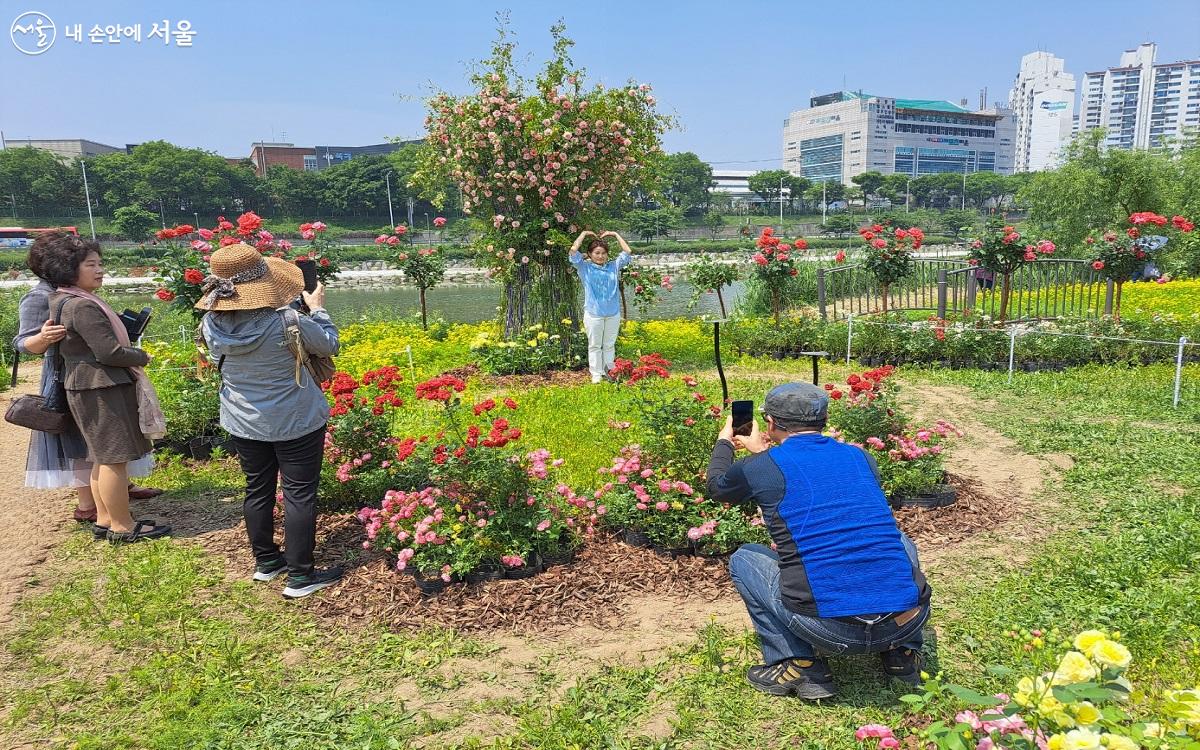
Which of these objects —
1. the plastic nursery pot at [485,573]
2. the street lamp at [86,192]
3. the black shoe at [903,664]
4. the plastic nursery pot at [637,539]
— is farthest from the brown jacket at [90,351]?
the street lamp at [86,192]

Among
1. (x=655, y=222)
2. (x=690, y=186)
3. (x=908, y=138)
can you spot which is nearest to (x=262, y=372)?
(x=655, y=222)

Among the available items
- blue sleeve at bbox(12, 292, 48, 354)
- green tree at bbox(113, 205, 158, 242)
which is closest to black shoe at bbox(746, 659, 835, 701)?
blue sleeve at bbox(12, 292, 48, 354)

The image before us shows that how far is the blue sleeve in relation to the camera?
4035mm

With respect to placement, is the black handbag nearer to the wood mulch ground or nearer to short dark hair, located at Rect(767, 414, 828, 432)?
the wood mulch ground

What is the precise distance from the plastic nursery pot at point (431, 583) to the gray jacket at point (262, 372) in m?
0.90

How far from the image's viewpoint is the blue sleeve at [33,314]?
404cm

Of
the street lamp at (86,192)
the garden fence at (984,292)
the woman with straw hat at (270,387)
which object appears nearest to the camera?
the woman with straw hat at (270,387)

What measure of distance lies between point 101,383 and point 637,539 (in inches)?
122

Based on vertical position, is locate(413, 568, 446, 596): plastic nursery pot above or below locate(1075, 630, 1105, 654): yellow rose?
below

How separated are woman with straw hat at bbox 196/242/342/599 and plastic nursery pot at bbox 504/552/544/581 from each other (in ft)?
3.00

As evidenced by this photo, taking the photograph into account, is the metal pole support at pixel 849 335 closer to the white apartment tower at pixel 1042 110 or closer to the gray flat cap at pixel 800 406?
the gray flat cap at pixel 800 406

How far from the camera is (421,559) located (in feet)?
11.6

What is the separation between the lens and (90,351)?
4.13m

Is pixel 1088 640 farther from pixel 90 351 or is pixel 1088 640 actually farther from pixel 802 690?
pixel 90 351
